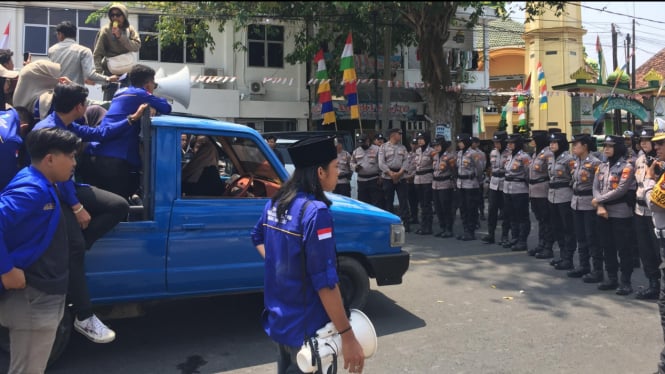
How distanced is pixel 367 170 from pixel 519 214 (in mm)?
3554

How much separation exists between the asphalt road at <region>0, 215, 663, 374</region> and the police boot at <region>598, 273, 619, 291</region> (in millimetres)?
125

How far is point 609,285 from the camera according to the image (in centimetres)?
654

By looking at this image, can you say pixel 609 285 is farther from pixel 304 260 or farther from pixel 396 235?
pixel 304 260

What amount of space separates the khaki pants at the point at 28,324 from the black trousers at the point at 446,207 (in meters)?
8.21

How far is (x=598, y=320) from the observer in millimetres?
5398

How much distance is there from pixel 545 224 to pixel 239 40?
1491cm

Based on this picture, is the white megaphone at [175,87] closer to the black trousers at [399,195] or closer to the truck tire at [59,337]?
the truck tire at [59,337]

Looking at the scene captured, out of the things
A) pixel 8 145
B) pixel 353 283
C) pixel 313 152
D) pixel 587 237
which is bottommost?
pixel 353 283

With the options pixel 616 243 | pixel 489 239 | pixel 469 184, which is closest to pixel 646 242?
pixel 616 243

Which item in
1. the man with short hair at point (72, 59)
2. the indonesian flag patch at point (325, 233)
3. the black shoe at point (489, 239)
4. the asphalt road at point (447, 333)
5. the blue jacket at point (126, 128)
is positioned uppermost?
the man with short hair at point (72, 59)

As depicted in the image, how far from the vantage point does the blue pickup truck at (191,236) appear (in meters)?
4.14

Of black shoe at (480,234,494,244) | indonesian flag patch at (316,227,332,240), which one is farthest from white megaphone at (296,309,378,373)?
black shoe at (480,234,494,244)

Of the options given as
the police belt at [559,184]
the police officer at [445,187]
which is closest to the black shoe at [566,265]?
the police belt at [559,184]

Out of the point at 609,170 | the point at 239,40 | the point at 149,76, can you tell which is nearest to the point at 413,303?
the point at 609,170
